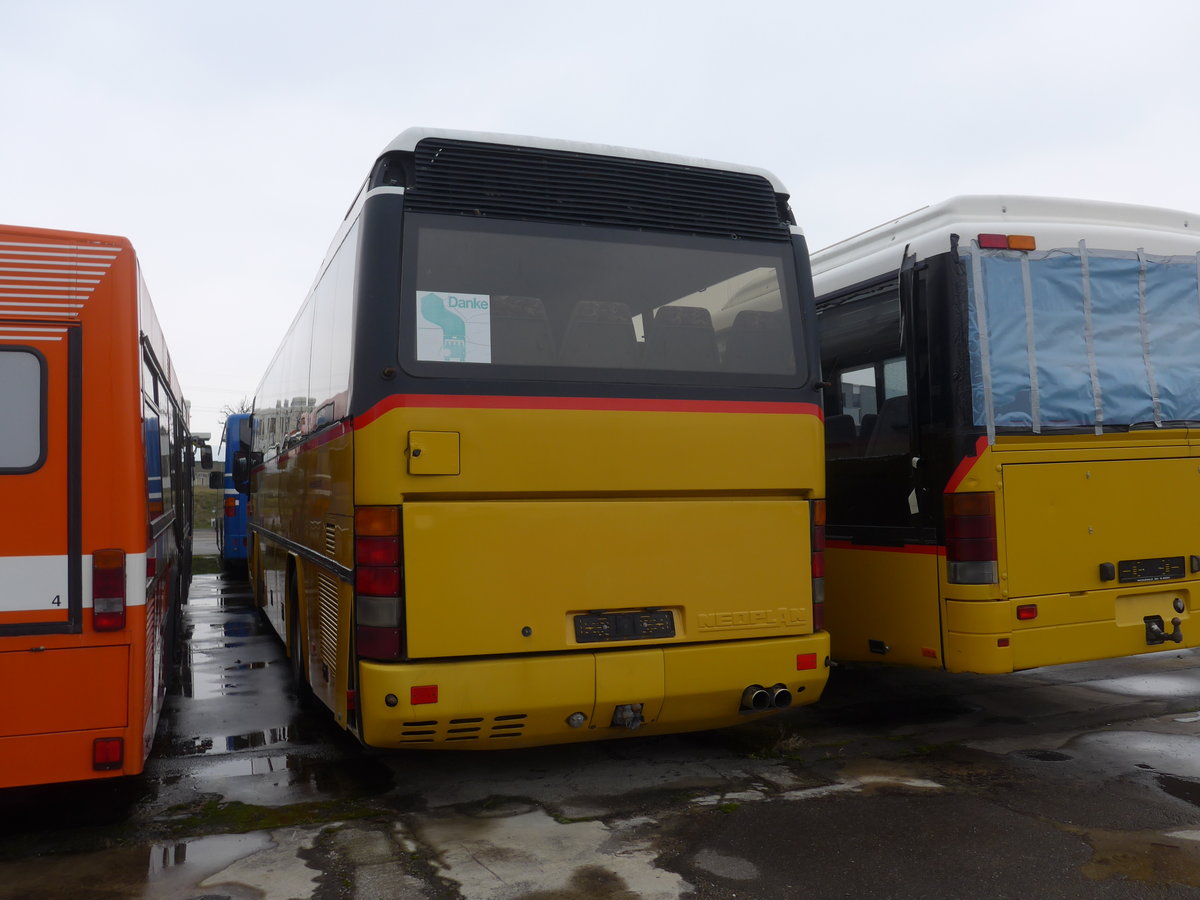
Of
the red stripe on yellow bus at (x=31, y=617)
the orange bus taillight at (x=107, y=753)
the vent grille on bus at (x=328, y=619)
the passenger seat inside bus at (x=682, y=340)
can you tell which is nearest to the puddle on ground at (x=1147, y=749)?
the passenger seat inside bus at (x=682, y=340)

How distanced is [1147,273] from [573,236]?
371 cm

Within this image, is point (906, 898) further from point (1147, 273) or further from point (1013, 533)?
point (1147, 273)

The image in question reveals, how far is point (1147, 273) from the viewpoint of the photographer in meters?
6.26

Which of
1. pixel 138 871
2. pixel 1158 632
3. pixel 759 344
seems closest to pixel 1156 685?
pixel 1158 632

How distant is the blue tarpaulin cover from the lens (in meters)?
5.86

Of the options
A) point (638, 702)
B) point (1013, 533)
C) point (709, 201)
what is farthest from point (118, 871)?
point (1013, 533)

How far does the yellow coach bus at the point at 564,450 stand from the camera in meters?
4.67

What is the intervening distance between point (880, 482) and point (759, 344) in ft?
5.26

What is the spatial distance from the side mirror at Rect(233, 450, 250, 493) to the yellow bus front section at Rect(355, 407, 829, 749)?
7879mm

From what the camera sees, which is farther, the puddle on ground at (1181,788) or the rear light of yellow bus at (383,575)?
the puddle on ground at (1181,788)

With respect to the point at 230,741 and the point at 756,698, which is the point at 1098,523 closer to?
the point at 756,698

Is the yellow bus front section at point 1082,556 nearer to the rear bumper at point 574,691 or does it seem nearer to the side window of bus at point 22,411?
the rear bumper at point 574,691

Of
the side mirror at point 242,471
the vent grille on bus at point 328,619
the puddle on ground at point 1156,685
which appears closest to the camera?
the vent grille on bus at point 328,619

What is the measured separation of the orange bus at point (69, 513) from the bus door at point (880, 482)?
4.28 m
